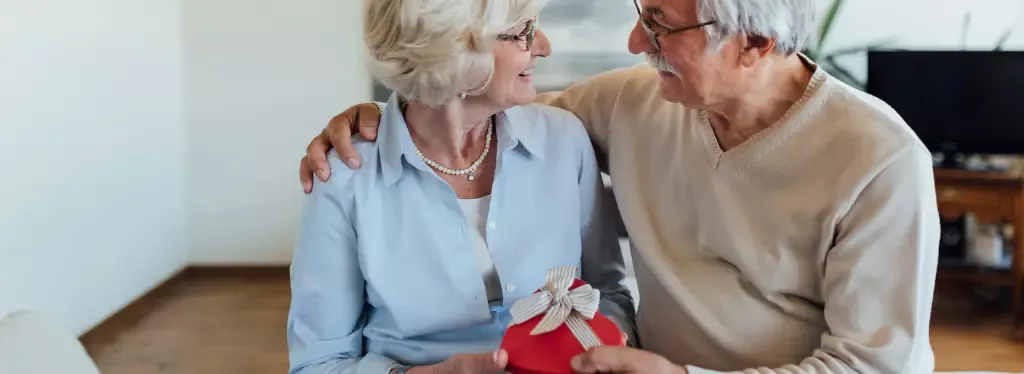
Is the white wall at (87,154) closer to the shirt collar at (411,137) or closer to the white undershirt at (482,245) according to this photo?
the shirt collar at (411,137)

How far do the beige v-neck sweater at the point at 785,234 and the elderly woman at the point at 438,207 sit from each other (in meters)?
0.13

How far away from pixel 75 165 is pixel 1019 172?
144 inches

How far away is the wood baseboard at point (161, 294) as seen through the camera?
3141 millimetres

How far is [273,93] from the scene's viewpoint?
3.83m

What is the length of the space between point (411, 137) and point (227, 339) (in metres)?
2.17

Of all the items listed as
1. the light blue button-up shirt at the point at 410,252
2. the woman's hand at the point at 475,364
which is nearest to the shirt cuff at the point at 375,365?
the light blue button-up shirt at the point at 410,252

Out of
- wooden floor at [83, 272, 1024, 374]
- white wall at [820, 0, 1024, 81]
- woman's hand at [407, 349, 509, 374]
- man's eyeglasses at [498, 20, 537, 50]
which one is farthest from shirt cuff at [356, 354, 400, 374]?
white wall at [820, 0, 1024, 81]

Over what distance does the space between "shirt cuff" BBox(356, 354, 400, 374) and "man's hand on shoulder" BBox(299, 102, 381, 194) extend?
0.91 feet

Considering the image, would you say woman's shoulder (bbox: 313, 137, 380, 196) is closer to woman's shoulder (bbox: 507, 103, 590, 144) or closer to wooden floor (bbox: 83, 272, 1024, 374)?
woman's shoulder (bbox: 507, 103, 590, 144)

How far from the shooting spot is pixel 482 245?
1.30 meters

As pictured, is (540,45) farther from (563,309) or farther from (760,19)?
(563,309)

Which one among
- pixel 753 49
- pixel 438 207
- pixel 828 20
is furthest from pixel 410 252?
pixel 828 20

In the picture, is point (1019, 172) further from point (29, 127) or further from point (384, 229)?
point (29, 127)

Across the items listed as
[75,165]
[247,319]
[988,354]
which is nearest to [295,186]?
[247,319]
